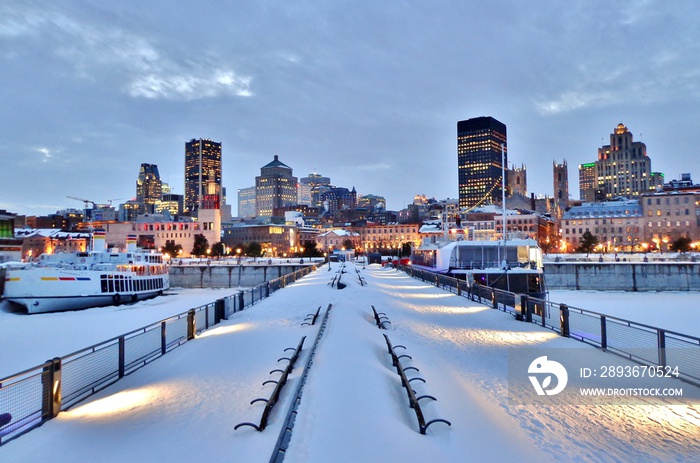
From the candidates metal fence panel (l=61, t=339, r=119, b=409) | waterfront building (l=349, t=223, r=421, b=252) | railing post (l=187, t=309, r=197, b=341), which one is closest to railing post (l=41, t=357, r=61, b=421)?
metal fence panel (l=61, t=339, r=119, b=409)

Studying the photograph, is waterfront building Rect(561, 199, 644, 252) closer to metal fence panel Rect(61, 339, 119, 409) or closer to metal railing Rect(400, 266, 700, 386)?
metal railing Rect(400, 266, 700, 386)

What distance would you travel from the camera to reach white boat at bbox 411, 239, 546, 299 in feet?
130

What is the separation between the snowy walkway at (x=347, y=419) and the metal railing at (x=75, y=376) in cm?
34

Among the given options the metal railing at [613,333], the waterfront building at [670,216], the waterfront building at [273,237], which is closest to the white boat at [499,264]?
the metal railing at [613,333]

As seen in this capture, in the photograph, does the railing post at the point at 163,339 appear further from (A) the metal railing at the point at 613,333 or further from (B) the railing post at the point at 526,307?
(B) the railing post at the point at 526,307

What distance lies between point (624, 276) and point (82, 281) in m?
74.9

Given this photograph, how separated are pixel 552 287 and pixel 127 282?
61556 mm

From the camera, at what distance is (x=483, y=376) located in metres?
11.8

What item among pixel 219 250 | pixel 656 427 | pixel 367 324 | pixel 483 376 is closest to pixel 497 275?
pixel 367 324

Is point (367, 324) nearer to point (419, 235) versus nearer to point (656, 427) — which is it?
point (656, 427)

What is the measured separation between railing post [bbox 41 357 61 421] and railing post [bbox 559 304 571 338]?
52.9 ft

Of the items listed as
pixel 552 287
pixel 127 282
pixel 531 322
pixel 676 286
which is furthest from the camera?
pixel 552 287

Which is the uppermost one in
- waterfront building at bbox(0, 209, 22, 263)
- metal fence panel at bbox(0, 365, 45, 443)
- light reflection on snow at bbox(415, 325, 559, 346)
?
waterfront building at bbox(0, 209, 22, 263)

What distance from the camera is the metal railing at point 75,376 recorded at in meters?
8.90
